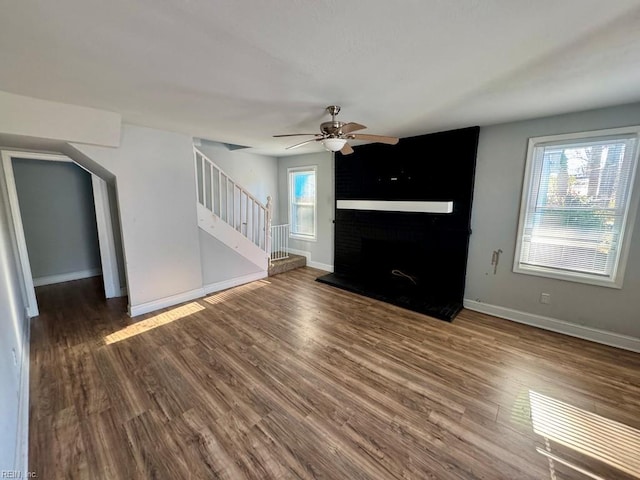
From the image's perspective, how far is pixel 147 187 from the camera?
10.4ft

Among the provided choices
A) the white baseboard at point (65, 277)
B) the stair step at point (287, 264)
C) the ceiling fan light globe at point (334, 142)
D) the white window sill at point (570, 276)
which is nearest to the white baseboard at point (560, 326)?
the white window sill at point (570, 276)

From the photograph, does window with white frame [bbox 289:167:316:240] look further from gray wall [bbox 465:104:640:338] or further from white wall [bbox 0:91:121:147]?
white wall [bbox 0:91:121:147]

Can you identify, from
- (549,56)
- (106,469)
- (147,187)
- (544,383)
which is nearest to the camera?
(106,469)

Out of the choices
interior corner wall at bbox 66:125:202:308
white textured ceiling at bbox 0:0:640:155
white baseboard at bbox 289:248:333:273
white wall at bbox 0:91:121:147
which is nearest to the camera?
white textured ceiling at bbox 0:0:640:155

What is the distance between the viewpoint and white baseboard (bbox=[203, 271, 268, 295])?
403cm

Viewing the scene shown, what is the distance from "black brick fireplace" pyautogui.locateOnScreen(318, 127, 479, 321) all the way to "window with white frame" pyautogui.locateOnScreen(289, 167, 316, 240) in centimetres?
75

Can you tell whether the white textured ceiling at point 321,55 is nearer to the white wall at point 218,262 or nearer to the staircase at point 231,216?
the staircase at point 231,216

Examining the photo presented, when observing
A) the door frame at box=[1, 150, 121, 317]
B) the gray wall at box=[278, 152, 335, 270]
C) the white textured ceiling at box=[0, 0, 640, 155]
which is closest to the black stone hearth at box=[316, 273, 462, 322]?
the gray wall at box=[278, 152, 335, 270]

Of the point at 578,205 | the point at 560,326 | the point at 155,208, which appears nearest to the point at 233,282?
the point at 155,208

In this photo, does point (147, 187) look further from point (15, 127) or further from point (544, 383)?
point (544, 383)

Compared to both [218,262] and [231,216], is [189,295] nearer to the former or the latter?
[218,262]

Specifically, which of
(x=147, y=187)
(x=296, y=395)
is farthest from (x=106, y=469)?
(x=147, y=187)

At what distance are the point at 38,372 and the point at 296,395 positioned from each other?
2.27 metres

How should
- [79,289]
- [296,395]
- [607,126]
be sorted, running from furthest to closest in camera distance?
[79,289]
[607,126]
[296,395]
